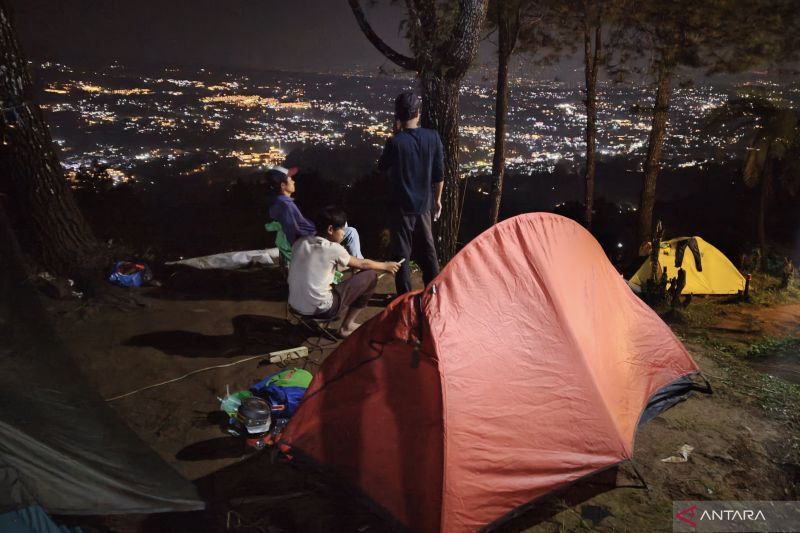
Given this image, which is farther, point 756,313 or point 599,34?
point 599,34

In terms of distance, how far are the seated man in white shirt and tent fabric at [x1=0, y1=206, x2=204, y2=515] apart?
6.66 feet

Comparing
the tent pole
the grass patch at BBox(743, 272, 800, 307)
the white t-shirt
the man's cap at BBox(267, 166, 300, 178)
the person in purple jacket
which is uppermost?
the man's cap at BBox(267, 166, 300, 178)

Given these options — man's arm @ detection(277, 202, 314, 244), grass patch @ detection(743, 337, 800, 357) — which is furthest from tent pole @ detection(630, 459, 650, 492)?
man's arm @ detection(277, 202, 314, 244)

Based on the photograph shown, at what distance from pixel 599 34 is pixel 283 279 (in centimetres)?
927

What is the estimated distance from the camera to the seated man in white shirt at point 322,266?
4777mm

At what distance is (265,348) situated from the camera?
5.29 meters

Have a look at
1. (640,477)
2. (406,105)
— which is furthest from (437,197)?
(640,477)

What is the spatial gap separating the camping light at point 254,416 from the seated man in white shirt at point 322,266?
122 centimetres

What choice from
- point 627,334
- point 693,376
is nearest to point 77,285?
point 627,334

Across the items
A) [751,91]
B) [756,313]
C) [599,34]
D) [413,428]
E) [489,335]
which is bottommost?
[756,313]

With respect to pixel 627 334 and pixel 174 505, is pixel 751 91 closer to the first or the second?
pixel 627 334

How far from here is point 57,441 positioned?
2.55m

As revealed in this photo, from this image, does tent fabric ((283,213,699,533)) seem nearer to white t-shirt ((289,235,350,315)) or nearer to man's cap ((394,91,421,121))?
white t-shirt ((289,235,350,315))

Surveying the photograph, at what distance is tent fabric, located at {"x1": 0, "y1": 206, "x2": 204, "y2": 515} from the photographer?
240cm
